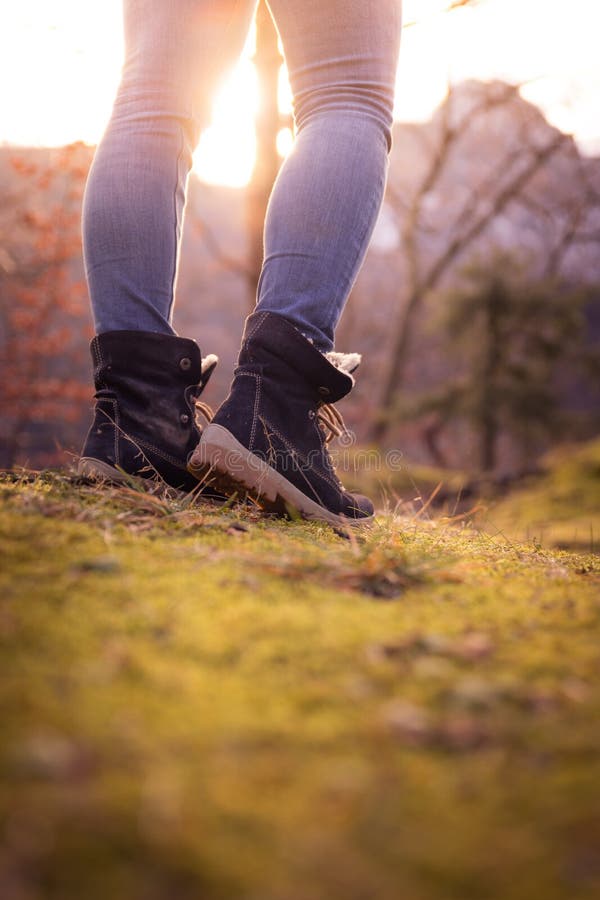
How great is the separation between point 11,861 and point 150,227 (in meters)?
1.41

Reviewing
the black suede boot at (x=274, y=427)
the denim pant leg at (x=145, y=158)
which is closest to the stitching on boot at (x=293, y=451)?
the black suede boot at (x=274, y=427)

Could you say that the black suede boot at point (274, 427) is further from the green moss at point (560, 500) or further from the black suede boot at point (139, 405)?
the green moss at point (560, 500)

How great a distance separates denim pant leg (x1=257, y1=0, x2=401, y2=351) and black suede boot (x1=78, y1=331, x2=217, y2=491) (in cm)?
27

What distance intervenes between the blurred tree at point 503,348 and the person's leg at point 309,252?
946 cm

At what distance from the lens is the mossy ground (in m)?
0.41

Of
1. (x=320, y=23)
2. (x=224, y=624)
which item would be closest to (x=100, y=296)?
(x=320, y=23)

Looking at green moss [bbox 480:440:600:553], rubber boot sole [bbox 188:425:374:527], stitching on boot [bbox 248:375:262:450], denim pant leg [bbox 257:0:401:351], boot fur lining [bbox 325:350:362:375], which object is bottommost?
green moss [bbox 480:440:600:553]

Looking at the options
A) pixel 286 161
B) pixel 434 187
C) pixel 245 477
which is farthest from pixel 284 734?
pixel 434 187

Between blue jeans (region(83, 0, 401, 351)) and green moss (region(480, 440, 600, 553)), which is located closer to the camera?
blue jeans (region(83, 0, 401, 351))

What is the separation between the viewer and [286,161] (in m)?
1.58

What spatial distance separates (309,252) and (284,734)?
1.17 meters

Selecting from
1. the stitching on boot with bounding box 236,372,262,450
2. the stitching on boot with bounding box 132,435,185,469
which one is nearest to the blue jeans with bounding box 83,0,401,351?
the stitching on boot with bounding box 236,372,262,450

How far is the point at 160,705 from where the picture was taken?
0.56 m

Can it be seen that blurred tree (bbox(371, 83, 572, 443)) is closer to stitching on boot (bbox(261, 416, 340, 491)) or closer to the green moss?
the green moss
